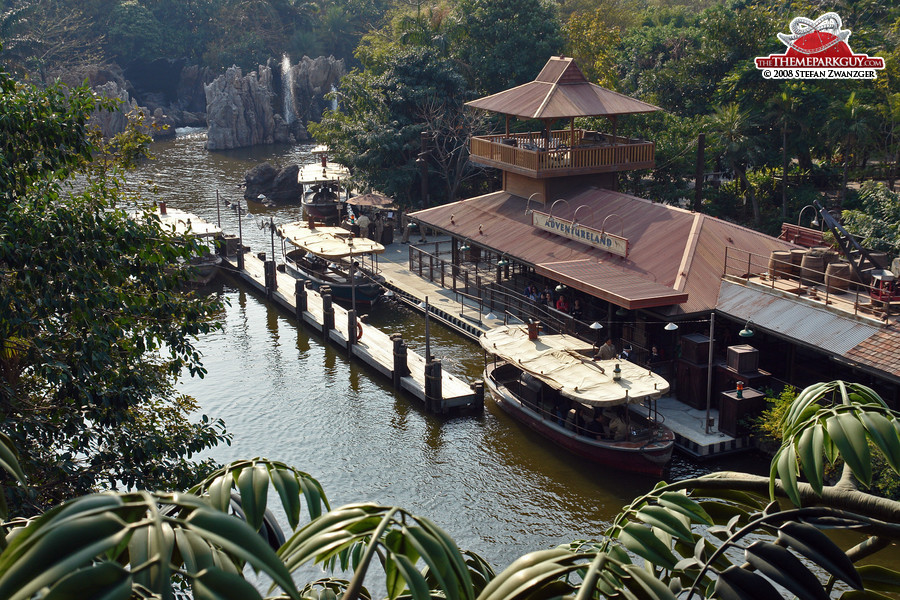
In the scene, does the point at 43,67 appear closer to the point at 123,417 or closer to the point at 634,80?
the point at 634,80

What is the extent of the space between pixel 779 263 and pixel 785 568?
31104 millimetres

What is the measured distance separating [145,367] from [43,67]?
284ft

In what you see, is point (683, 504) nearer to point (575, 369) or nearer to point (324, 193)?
point (575, 369)

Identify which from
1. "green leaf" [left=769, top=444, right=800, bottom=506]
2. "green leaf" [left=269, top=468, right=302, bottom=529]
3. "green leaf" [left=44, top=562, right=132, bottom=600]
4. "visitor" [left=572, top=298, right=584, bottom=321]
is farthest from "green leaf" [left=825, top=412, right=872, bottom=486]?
"visitor" [left=572, top=298, right=584, bottom=321]

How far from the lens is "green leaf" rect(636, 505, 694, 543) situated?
10.7 feet

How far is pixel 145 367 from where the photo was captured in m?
16.4

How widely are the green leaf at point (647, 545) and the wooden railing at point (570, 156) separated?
39344mm

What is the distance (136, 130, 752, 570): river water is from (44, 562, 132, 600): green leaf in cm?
1835

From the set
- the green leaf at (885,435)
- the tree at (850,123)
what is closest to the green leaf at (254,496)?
the green leaf at (885,435)

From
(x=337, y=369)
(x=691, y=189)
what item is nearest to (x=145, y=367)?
(x=337, y=369)

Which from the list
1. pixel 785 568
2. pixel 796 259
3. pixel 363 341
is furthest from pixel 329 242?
pixel 785 568

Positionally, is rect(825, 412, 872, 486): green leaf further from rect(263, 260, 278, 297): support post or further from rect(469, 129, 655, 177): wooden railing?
rect(263, 260, 278, 297): support post

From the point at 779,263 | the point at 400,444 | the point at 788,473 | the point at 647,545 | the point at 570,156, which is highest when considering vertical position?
the point at 788,473

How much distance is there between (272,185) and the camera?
7169cm
